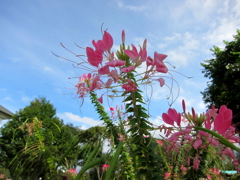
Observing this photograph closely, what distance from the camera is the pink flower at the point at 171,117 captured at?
2.77ft

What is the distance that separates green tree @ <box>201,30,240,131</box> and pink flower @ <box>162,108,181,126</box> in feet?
43.2

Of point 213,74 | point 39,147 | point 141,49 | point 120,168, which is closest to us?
point 141,49

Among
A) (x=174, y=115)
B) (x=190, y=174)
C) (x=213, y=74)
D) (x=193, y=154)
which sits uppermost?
(x=213, y=74)

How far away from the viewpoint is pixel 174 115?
2.79 feet

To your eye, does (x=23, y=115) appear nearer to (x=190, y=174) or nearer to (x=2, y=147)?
(x=2, y=147)

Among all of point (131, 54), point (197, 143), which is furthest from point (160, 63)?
point (197, 143)

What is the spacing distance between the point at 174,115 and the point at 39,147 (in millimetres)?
2042

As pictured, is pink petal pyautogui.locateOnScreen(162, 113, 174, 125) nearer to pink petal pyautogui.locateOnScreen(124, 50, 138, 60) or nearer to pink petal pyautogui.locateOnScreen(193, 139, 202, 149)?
pink petal pyautogui.locateOnScreen(193, 139, 202, 149)

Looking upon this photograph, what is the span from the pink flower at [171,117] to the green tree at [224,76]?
13165mm

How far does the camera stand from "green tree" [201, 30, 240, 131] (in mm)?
12617

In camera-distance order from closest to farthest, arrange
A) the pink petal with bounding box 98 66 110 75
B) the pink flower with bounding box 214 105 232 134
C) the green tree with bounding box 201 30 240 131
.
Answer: the pink flower with bounding box 214 105 232 134 → the pink petal with bounding box 98 66 110 75 → the green tree with bounding box 201 30 240 131

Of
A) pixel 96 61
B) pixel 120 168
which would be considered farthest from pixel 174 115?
pixel 120 168

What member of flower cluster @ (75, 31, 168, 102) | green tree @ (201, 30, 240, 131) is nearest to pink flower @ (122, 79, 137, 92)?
flower cluster @ (75, 31, 168, 102)

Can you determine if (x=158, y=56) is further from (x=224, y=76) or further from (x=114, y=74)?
(x=224, y=76)
